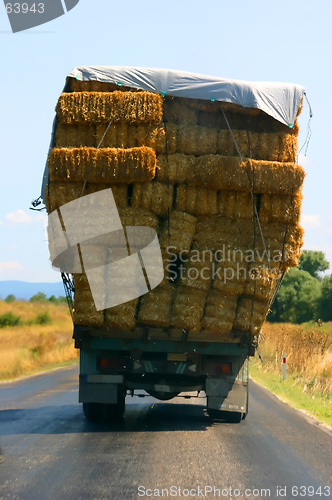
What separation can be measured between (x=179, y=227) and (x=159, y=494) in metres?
4.75

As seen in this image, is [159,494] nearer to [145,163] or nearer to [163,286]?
[163,286]

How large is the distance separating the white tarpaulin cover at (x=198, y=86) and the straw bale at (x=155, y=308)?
9.85 feet

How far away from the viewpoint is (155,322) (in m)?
9.56

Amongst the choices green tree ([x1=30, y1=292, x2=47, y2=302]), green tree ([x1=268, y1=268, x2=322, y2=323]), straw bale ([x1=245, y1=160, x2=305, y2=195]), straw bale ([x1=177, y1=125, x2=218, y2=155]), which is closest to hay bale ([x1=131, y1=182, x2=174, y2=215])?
straw bale ([x1=177, y1=125, x2=218, y2=155])

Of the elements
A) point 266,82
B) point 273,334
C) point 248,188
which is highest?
point 266,82

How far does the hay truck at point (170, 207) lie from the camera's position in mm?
9500

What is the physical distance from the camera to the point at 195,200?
9.70 metres

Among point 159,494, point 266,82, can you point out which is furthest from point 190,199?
point 159,494

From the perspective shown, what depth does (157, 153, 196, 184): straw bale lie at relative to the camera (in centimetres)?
959

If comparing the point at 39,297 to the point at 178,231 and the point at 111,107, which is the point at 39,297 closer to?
the point at 111,107

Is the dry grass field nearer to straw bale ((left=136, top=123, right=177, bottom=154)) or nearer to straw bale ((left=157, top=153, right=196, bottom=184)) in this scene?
straw bale ((left=157, top=153, right=196, bottom=184))

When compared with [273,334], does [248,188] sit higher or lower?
higher

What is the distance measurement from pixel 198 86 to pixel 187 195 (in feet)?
5.38

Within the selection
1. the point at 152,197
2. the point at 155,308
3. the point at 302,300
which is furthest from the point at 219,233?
the point at 302,300
